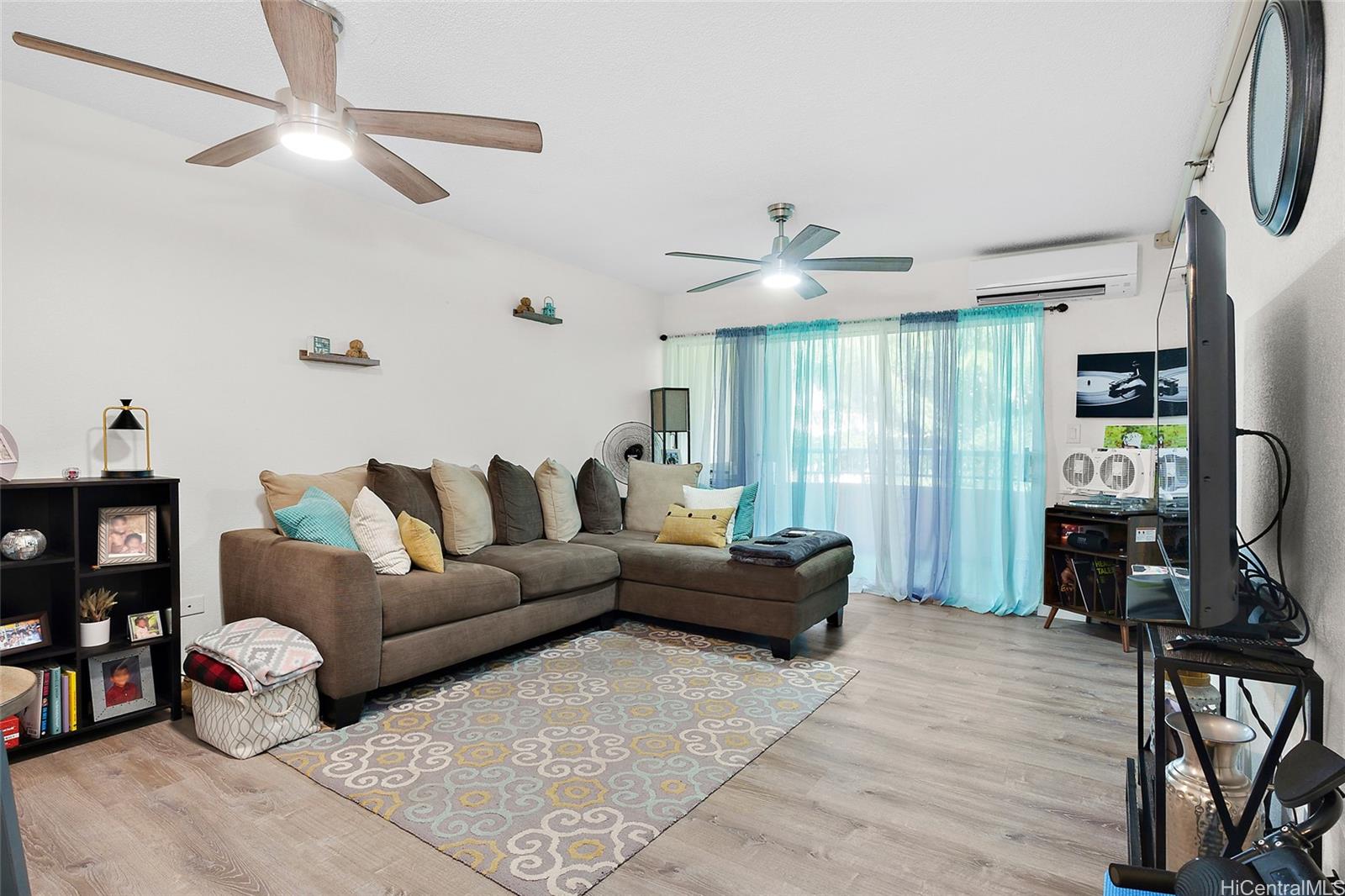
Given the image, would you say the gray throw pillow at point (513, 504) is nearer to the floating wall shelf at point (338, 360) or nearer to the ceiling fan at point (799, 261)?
the floating wall shelf at point (338, 360)

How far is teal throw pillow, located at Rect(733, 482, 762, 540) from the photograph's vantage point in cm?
461

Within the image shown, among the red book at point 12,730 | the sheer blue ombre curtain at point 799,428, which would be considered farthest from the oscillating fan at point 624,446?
the red book at point 12,730

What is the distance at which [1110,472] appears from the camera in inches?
175

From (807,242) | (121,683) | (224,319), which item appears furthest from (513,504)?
(807,242)

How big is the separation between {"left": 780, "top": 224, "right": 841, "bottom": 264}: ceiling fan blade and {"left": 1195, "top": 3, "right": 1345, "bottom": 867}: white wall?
1.69 metres

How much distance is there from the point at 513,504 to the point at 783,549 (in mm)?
1776

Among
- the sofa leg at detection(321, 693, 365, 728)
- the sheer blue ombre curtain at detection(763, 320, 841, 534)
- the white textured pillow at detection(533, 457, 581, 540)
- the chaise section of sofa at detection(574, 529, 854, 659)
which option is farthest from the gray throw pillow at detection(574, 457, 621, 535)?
the sofa leg at detection(321, 693, 365, 728)

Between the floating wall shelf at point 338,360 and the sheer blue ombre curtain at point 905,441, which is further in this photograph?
the sheer blue ombre curtain at point 905,441

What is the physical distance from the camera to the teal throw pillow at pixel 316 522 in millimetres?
3043

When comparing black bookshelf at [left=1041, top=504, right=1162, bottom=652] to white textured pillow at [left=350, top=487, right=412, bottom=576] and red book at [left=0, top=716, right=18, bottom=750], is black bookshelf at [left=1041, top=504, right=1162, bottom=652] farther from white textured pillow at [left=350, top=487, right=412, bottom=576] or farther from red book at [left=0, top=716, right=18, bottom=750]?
red book at [left=0, top=716, right=18, bottom=750]

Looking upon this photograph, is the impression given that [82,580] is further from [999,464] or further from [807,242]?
[999,464]

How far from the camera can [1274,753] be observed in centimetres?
124

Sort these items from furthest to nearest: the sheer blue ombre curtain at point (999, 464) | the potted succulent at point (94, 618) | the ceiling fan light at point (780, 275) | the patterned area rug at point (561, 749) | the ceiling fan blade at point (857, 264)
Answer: the sheer blue ombre curtain at point (999, 464), the ceiling fan light at point (780, 275), the ceiling fan blade at point (857, 264), the potted succulent at point (94, 618), the patterned area rug at point (561, 749)

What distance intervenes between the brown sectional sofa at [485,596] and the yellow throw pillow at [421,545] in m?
0.06
